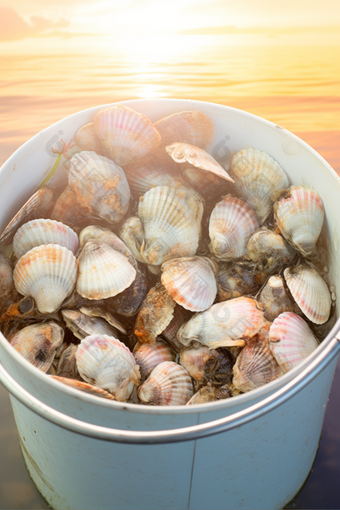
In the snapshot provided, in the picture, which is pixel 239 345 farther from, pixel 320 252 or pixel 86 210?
pixel 86 210

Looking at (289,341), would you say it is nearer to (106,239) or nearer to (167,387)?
(167,387)

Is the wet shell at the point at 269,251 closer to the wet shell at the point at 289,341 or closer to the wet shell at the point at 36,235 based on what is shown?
the wet shell at the point at 289,341

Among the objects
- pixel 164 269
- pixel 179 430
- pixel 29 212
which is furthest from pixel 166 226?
pixel 179 430

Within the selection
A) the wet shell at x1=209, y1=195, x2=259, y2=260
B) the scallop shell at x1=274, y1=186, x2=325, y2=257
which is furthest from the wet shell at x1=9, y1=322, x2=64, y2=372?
the scallop shell at x1=274, y1=186, x2=325, y2=257

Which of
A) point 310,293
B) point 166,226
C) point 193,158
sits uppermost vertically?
point 193,158

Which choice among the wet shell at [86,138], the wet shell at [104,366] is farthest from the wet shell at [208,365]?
the wet shell at [86,138]
